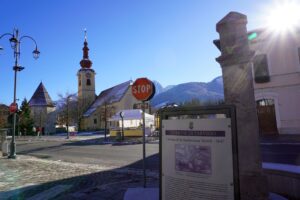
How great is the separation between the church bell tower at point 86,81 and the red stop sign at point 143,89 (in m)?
71.9

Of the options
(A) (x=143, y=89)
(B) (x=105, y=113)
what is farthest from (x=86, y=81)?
(A) (x=143, y=89)

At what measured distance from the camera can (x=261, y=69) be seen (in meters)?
23.4

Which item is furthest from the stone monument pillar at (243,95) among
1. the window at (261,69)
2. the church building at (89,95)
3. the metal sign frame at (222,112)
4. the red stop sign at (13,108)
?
the church building at (89,95)

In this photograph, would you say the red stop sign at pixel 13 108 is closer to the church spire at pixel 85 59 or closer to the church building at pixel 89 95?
the church building at pixel 89 95

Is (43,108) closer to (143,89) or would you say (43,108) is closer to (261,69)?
(261,69)

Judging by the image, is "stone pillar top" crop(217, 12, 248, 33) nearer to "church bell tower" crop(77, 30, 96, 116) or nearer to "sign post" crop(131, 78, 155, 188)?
"sign post" crop(131, 78, 155, 188)

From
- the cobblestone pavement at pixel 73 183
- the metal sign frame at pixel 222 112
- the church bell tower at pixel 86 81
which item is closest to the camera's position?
the metal sign frame at pixel 222 112

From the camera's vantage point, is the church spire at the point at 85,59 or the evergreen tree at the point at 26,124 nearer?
the evergreen tree at the point at 26,124

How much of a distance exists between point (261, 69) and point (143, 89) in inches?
755

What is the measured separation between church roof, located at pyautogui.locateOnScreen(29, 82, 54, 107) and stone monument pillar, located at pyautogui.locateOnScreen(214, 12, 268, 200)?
80241 mm

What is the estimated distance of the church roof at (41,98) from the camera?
78.9m

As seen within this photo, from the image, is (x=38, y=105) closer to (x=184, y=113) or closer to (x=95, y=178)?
(x=95, y=178)

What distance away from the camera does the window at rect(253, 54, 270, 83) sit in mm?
23031

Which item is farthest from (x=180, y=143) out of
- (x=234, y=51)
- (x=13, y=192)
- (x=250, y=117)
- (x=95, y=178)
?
(x=95, y=178)
